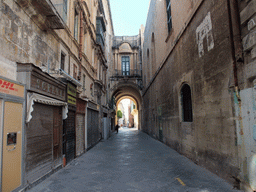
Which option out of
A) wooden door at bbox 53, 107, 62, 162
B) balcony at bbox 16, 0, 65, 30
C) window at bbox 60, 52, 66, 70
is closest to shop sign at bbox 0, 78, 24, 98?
balcony at bbox 16, 0, 65, 30

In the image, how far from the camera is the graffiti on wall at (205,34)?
6.36 m

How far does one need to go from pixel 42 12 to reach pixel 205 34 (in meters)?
5.37

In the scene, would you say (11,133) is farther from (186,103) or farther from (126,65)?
(126,65)

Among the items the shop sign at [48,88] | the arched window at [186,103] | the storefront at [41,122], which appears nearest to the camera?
the storefront at [41,122]

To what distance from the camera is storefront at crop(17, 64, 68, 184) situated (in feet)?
16.1

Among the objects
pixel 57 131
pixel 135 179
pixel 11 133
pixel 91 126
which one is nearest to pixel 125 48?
pixel 91 126

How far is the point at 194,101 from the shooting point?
8023 mm

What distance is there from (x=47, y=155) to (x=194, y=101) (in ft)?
19.4

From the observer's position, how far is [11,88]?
4301 mm

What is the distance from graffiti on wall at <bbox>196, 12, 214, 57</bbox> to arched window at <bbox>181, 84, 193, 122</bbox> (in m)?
2.58

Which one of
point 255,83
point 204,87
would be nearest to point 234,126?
point 255,83

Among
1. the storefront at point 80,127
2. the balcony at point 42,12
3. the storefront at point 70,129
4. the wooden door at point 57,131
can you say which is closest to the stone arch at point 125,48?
the storefront at point 80,127

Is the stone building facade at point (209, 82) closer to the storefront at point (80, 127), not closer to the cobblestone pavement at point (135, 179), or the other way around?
the cobblestone pavement at point (135, 179)

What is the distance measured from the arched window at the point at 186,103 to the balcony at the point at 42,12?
634 cm
